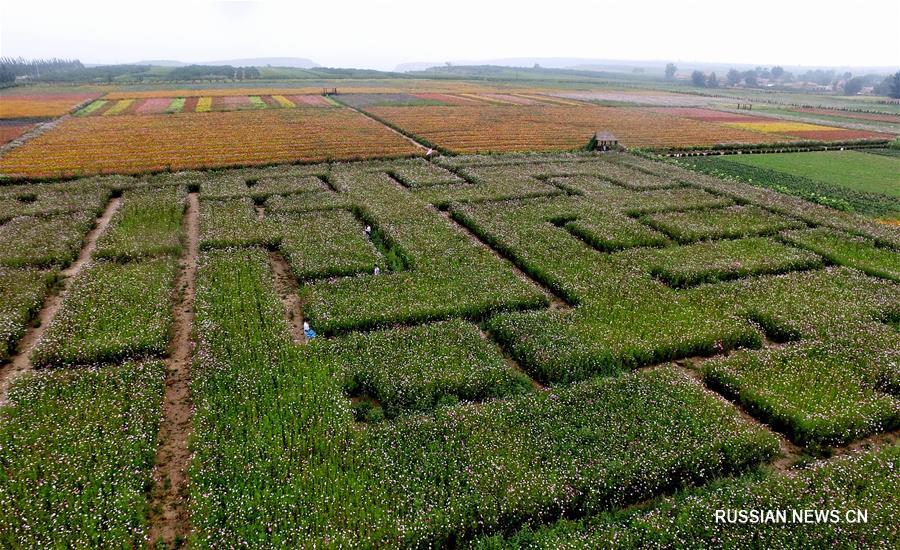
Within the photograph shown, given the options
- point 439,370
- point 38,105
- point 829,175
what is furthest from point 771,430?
point 38,105

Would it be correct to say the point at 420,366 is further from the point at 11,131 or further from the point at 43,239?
the point at 11,131

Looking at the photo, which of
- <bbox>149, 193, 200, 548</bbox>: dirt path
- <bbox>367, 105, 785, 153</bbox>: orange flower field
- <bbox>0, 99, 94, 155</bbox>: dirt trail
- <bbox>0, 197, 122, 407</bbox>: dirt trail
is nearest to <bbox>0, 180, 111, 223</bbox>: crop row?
<bbox>0, 197, 122, 407</bbox>: dirt trail

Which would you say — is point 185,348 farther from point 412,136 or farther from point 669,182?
point 412,136

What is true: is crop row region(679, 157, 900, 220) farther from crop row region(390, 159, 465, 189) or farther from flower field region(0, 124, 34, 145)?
flower field region(0, 124, 34, 145)

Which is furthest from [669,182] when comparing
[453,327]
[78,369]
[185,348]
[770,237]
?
[78,369]

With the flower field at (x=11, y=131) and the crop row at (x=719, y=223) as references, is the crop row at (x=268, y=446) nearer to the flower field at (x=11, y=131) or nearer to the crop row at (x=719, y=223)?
the crop row at (x=719, y=223)

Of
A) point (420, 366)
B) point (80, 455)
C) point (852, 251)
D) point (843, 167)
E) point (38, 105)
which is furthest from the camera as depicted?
point (38, 105)
